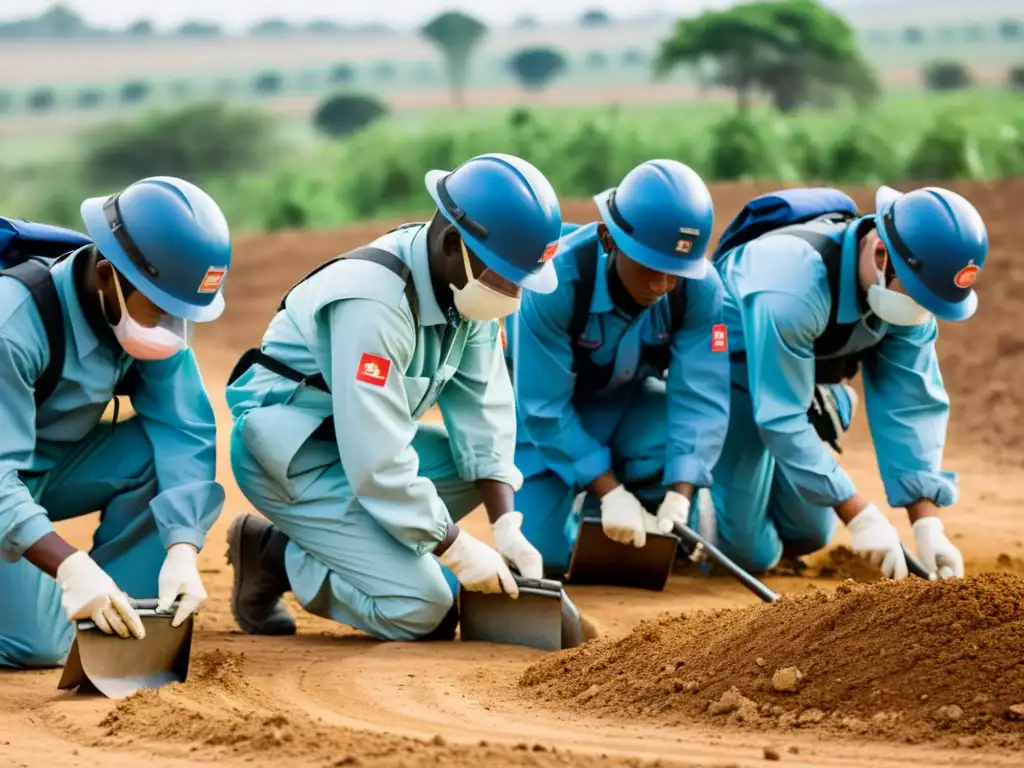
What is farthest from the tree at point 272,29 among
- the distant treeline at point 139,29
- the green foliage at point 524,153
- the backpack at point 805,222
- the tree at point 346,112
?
the backpack at point 805,222

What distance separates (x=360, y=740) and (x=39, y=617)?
1.60 meters

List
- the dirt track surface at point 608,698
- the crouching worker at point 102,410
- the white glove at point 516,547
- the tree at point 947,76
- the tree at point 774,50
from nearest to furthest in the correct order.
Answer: the dirt track surface at point 608,698 < the crouching worker at point 102,410 < the white glove at point 516,547 < the tree at point 774,50 < the tree at point 947,76

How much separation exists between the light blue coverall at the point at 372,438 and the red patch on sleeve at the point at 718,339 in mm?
1000

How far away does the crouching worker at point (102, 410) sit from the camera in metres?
4.62

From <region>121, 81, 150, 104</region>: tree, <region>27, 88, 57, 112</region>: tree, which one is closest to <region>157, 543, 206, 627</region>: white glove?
<region>27, 88, 57, 112</region>: tree

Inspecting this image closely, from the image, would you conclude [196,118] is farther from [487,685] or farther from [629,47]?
[629,47]

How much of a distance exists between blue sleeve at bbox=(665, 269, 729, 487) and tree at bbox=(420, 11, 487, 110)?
3097 centimetres

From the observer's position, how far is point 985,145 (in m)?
15.5

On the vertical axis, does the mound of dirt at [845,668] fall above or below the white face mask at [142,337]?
below

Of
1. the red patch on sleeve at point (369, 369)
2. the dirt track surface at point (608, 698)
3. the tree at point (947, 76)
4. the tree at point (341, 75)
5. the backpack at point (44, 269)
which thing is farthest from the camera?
the tree at point (341, 75)

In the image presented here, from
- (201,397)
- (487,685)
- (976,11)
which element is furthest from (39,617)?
(976,11)

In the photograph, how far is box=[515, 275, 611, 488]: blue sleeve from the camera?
602cm

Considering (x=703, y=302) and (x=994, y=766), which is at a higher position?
(x=703, y=302)

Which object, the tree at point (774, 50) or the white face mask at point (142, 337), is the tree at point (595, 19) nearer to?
the tree at point (774, 50)
